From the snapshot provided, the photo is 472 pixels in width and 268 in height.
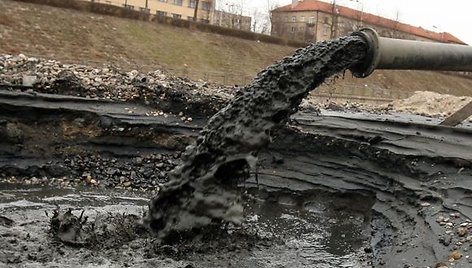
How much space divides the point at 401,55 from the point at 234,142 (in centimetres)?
223

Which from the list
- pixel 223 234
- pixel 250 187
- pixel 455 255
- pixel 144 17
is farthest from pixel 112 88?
pixel 144 17

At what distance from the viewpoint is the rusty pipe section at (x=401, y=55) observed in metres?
6.09

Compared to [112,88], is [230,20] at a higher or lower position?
higher

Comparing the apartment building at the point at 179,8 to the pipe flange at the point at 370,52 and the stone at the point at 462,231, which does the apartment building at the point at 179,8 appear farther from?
the stone at the point at 462,231

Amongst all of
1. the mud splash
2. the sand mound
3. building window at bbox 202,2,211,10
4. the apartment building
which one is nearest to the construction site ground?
the mud splash

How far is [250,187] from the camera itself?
8617 millimetres

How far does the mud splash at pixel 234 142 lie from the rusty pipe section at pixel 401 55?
5.2 inches

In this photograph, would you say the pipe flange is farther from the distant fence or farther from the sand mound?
the distant fence

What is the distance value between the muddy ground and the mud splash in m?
0.27

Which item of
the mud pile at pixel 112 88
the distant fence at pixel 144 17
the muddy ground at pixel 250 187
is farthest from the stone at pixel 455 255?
the distant fence at pixel 144 17

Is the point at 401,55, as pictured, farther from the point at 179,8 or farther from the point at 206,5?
the point at 206,5

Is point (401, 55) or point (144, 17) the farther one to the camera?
point (144, 17)

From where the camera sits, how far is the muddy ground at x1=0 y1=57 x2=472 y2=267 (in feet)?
17.7

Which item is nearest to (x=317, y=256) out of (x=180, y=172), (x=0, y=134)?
(x=180, y=172)
